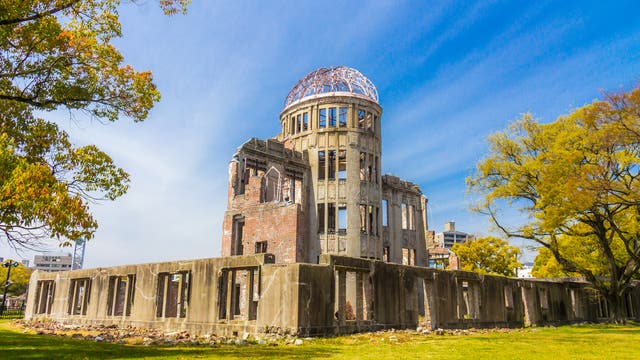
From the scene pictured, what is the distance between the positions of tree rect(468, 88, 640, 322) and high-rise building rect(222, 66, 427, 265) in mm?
7542

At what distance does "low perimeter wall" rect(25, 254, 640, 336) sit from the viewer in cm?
1452

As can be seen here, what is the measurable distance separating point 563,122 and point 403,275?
13.2 m

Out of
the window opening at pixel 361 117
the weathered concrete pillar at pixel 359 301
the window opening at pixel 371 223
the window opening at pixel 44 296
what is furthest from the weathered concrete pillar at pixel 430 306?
the window opening at pixel 44 296

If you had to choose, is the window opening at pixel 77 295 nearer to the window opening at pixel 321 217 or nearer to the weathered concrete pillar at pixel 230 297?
the weathered concrete pillar at pixel 230 297

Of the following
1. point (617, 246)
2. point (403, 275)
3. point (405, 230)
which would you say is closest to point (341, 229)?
point (405, 230)

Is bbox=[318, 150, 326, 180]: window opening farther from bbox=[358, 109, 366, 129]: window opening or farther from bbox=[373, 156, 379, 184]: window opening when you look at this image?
bbox=[373, 156, 379, 184]: window opening

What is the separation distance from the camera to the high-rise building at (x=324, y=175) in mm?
28031

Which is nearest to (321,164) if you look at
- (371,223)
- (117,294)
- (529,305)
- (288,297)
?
(371,223)

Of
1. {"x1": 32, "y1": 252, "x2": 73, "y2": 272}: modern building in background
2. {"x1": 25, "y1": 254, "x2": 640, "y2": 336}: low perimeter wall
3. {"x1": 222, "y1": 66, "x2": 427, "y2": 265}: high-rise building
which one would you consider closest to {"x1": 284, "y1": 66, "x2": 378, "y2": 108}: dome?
{"x1": 222, "y1": 66, "x2": 427, "y2": 265}: high-rise building

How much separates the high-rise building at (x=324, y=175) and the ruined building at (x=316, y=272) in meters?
0.07

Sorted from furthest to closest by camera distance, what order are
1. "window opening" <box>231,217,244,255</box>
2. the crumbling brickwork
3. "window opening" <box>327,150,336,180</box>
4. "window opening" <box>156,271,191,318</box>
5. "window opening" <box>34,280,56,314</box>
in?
"window opening" <box>327,150,336,180</box>, "window opening" <box>231,217,244,255</box>, "window opening" <box>34,280,56,314</box>, the crumbling brickwork, "window opening" <box>156,271,191,318</box>

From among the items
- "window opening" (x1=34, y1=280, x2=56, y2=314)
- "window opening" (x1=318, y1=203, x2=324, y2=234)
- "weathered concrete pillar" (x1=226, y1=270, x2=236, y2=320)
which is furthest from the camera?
"window opening" (x1=318, y1=203, x2=324, y2=234)

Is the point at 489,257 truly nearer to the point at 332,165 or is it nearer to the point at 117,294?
the point at 332,165

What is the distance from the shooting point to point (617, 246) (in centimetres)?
3034
